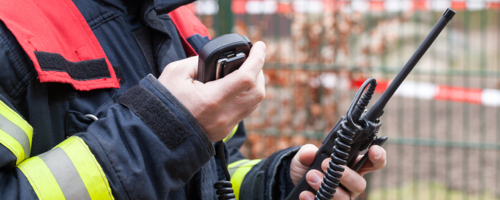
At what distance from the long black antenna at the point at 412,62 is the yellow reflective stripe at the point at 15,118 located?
850 mm

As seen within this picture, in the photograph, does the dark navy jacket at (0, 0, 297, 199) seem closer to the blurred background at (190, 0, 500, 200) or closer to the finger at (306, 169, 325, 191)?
the finger at (306, 169, 325, 191)

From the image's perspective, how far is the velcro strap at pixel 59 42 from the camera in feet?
3.06

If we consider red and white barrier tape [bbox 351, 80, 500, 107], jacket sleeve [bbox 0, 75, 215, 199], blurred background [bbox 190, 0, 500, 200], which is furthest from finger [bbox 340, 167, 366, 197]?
red and white barrier tape [bbox 351, 80, 500, 107]

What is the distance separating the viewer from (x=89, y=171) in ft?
2.96

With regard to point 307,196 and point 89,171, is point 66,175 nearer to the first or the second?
point 89,171

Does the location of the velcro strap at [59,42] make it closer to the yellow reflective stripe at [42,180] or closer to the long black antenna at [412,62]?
the yellow reflective stripe at [42,180]

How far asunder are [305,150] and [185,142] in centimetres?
54

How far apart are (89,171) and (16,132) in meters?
0.18

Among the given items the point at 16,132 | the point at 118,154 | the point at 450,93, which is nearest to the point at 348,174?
the point at 118,154

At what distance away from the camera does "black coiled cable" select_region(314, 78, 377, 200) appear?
1.12 m

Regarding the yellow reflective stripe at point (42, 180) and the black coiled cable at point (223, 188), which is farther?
the black coiled cable at point (223, 188)

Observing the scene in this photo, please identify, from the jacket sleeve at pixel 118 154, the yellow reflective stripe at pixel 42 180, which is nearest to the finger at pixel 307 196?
the jacket sleeve at pixel 118 154

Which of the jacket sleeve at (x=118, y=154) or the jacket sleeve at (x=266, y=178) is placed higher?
the jacket sleeve at (x=118, y=154)

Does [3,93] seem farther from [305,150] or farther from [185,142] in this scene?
[305,150]
